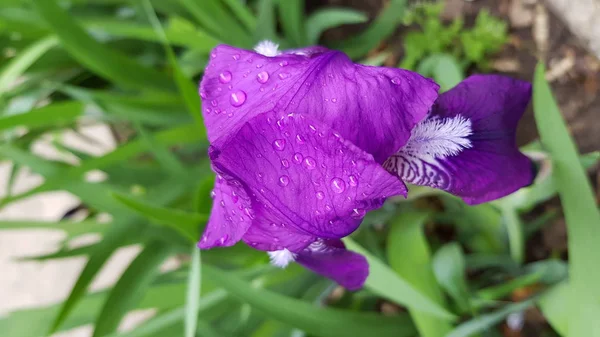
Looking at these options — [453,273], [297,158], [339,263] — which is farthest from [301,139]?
[453,273]

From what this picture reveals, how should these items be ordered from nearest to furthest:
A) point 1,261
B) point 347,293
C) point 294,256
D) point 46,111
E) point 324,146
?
point 324,146, point 294,256, point 46,111, point 347,293, point 1,261

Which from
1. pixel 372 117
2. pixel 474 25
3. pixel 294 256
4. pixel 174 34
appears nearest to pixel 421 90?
pixel 372 117

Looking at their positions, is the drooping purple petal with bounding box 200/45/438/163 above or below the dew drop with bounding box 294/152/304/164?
above

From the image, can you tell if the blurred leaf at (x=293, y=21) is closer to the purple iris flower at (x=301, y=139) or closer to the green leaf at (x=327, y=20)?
the green leaf at (x=327, y=20)

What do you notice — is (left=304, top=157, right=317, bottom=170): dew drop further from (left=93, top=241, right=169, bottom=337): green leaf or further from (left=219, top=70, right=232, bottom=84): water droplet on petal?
(left=93, top=241, right=169, bottom=337): green leaf

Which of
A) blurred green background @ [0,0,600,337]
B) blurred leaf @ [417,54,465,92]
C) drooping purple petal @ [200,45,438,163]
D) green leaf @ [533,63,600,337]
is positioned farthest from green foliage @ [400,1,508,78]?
drooping purple petal @ [200,45,438,163]

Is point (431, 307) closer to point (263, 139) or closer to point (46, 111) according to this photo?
point (263, 139)

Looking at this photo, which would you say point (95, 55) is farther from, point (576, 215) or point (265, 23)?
point (576, 215)
